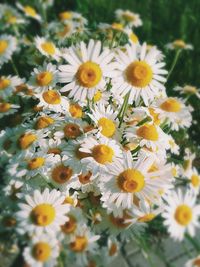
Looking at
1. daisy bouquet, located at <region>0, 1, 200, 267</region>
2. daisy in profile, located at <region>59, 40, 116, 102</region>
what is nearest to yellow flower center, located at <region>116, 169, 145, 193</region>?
daisy bouquet, located at <region>0, 1, 200, 267</region>

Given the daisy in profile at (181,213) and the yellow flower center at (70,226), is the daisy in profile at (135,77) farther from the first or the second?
the yellow flower center at (70,226)

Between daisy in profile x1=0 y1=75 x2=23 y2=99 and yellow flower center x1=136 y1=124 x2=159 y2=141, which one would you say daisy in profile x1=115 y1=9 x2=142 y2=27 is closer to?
daisy in profile x1=0 y1=75 x2=23 y2=99

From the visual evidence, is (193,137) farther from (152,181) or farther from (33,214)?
(33,214)

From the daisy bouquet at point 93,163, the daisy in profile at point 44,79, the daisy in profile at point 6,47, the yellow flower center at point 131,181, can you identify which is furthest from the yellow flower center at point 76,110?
the daisy in profile at point 6,47

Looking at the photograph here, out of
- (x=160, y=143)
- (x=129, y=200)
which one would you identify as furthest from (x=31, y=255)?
(x=160, y=143)

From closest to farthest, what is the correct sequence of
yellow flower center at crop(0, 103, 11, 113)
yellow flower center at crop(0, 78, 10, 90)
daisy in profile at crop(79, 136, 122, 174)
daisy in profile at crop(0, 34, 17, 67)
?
daisy in profile at crop(79, 136, 122, 174) < yellow flower center at crop(0, 103, 11, 113) < yellow flower center at crop(0, 78, 10, 90) < daisy in profile at crop(0, 34, 17, 67)

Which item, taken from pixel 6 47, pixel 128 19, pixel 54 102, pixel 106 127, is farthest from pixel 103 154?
pixel 128 19
